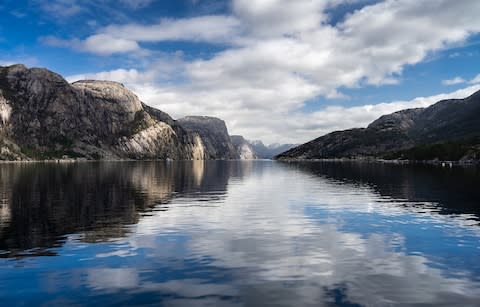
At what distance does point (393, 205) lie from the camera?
7169 cm

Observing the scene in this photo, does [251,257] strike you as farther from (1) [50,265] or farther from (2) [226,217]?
(2) [226,217]

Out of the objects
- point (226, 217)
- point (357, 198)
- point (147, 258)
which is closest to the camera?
point (147, 258)

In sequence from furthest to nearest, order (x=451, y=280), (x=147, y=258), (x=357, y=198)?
(x=357, y=198) < (x=147, y=258) < (x=451, y=280)

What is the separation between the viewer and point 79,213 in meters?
58.3

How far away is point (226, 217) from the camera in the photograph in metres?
57.6

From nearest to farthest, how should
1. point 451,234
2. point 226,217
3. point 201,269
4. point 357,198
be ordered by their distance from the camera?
point 201,269, point 451,234, point 226,217, point 357,198

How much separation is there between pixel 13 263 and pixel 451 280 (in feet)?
107

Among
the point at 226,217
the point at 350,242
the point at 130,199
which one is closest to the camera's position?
the point at 350,242

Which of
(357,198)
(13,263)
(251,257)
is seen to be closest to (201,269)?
(251,257)

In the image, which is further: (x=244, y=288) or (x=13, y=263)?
(x=13, y=263)

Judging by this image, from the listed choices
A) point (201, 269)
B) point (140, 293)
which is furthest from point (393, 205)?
point (140, 293)

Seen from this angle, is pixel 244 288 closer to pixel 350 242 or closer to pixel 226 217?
pixel 350 242

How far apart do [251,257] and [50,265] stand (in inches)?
630

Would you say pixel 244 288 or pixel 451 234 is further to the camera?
pixel 451 234
